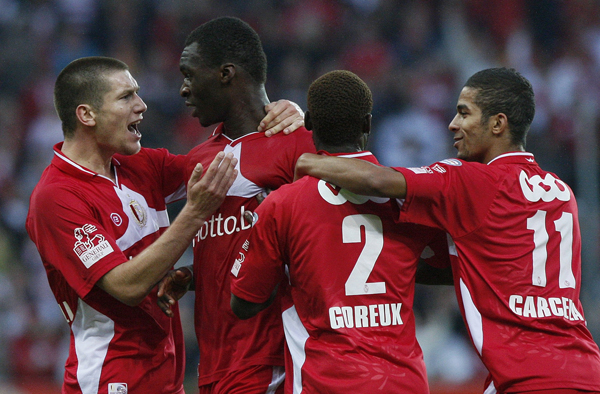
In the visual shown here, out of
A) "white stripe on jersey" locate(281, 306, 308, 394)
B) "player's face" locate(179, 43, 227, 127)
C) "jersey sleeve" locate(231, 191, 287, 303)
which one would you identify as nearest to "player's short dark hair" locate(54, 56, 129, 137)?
"player's face" locate(179, 43, 227, 127)

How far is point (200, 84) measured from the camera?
3.72 meters

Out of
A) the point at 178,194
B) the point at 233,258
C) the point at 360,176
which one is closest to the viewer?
the point at 360,176

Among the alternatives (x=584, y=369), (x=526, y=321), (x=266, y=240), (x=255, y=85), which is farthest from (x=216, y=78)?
(x=584, y=369)

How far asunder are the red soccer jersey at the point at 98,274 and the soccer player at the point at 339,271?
2.45 ft

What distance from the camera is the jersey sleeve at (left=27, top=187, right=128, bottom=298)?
135 inches

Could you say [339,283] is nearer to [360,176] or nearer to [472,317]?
[360,176]

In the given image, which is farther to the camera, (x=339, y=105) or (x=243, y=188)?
(x=243, y=188)

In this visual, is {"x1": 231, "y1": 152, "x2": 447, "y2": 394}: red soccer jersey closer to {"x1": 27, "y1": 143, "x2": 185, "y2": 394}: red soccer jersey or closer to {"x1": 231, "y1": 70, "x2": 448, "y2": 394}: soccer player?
{"x1": 231, "y1": 70, "x2": 448, "y2": 394}: soccer player

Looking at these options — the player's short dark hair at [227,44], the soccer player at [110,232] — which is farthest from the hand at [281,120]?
the soccer player at [110,232]

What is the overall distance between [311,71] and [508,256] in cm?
702

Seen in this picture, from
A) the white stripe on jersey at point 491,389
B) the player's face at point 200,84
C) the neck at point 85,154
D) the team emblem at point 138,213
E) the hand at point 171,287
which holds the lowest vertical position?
the white stripe on jersey at point 491,389

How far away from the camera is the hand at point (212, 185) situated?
11.1 feet

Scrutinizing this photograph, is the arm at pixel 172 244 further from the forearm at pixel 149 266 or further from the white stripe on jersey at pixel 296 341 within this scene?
the white stripe on jersey at pixel 296 341

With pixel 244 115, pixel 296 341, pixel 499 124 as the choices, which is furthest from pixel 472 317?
pixel 244 115
